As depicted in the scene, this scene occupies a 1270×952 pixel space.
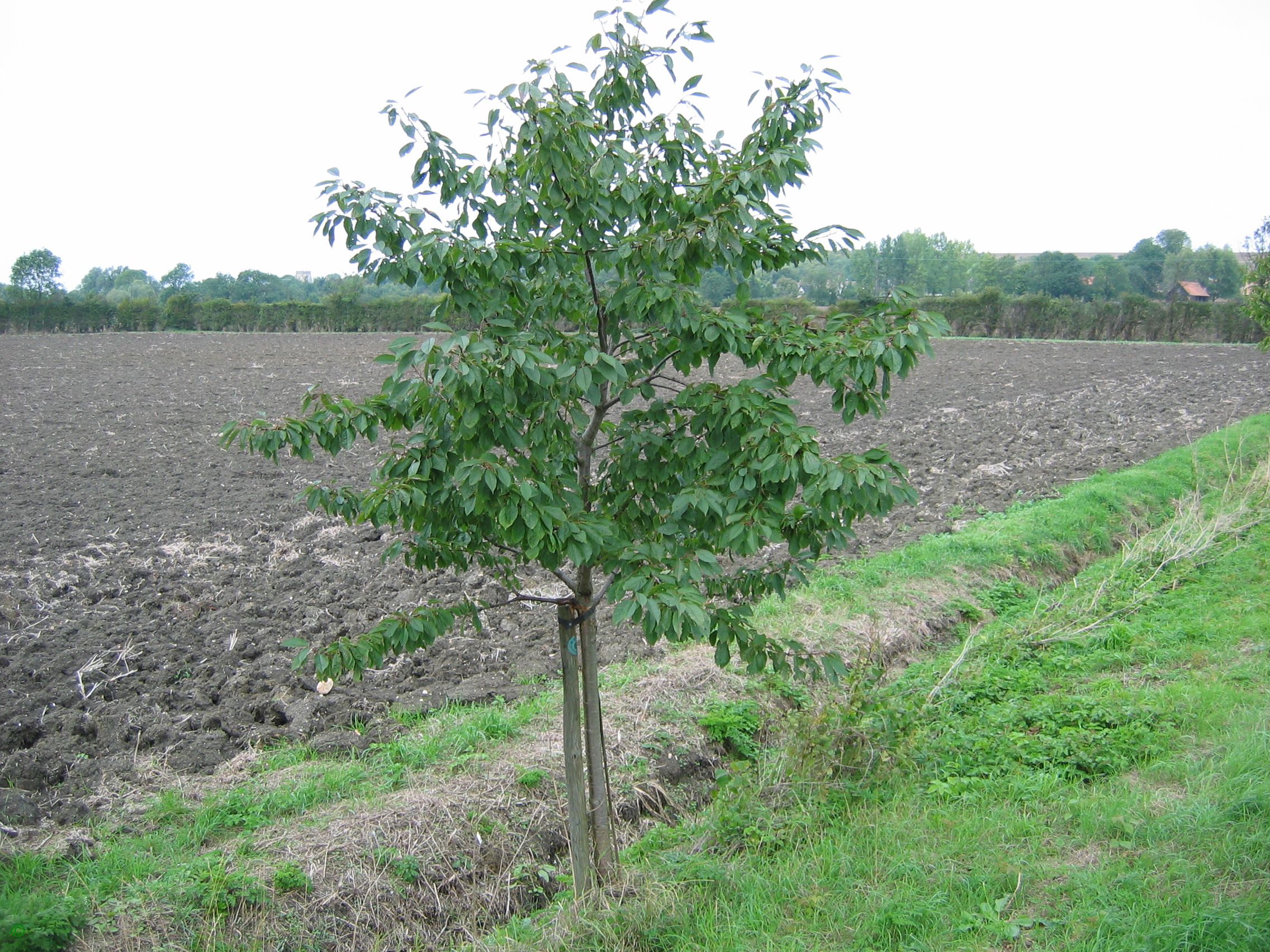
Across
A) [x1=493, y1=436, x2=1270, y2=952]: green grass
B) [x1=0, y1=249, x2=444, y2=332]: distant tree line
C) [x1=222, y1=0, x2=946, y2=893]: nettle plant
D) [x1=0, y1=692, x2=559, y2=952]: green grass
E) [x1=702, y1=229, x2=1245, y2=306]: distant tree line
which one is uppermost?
[x1=702, y1=229, x2=1245, y2=306]: distant tree line

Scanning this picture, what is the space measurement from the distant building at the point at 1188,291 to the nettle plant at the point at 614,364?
63815 millimetres

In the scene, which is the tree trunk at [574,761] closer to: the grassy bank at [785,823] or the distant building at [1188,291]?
the grassy bank at [785,823]

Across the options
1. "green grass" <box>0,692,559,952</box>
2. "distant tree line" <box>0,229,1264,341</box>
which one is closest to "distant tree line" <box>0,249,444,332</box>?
"distant tree line" <box>0,229,1264,341</box>

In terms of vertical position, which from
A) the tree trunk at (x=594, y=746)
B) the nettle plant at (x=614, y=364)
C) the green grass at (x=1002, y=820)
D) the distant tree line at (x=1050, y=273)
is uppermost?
the distant tree line at (x=1050, y=273)

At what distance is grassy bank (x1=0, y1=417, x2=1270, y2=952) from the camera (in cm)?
386

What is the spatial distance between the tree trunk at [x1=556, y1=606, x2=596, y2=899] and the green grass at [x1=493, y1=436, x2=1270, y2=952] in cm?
20

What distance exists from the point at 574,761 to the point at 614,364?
187 centimetres

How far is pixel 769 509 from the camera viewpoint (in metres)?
3.26

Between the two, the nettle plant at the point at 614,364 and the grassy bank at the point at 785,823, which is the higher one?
the nettle plant at the point at 614,364

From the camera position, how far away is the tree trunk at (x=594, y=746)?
4004 millimetres

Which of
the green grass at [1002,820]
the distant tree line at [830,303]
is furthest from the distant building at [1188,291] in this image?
the green grass at [1002,820]

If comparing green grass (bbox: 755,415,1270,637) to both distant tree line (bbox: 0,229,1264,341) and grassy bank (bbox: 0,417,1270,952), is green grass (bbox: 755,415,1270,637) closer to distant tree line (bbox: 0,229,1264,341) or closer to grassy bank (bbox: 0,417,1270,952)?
grassy bank (bbox: 0,417,1270,952)

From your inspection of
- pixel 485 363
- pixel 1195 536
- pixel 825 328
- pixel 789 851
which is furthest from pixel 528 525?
pixel 1195 536

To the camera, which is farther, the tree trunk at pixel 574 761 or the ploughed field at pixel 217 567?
the ploughed field at pixel 217 567
